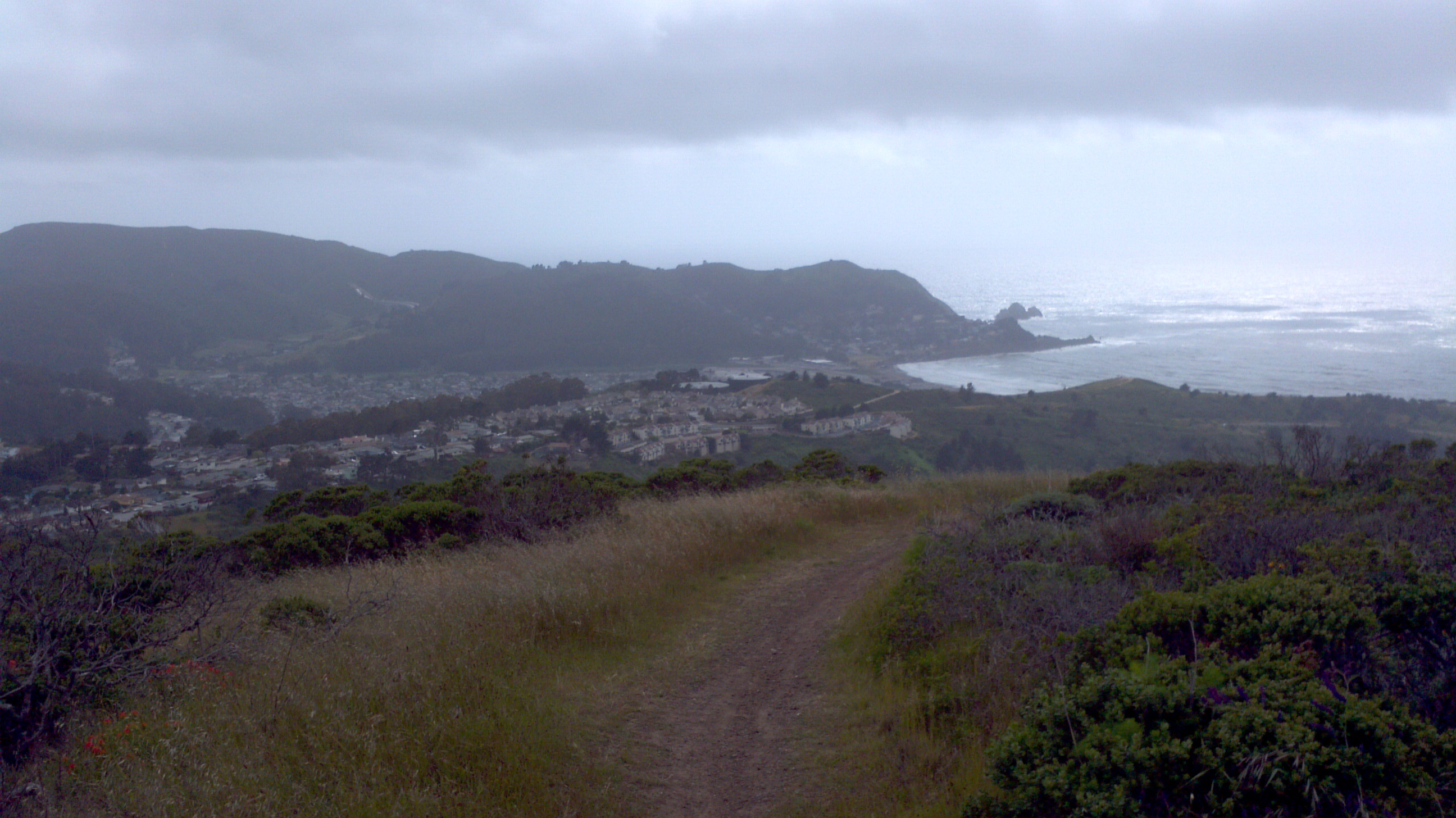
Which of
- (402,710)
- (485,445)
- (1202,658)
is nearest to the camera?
(1202,658)

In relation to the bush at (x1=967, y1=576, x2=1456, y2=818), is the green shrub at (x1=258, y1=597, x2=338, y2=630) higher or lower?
lower

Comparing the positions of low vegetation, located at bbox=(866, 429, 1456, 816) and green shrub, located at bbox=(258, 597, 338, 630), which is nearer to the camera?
low vegetation, located at bbox=(866, 429, 1456, 816)

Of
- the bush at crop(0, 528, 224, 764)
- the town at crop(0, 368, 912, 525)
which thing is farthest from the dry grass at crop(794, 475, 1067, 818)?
the town at crop(0, 368, 912, 525)

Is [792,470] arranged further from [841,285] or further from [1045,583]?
[841,285]

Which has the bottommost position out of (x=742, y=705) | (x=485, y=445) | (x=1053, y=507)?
(x=485, y=445)

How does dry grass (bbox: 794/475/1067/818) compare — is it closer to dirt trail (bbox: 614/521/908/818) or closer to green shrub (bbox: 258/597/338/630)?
dirt trail (bbox: 614/521/908/818)

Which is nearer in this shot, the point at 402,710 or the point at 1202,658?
the point at 1202,658

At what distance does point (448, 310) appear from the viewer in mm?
54531

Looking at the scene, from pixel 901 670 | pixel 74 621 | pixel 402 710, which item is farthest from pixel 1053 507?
pixel 74 621

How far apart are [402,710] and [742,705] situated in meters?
2.09

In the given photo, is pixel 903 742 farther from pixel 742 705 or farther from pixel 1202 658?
pixel 1202 658

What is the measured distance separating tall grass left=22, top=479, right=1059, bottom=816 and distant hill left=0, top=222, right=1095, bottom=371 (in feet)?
132

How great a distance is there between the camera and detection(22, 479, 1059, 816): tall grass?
3299mm

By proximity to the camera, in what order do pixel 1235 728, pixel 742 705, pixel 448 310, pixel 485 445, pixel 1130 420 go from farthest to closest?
pixel 448 310, pixel 1130 420, pixel 485 445, pixel 742 705, pixel 1235 728
